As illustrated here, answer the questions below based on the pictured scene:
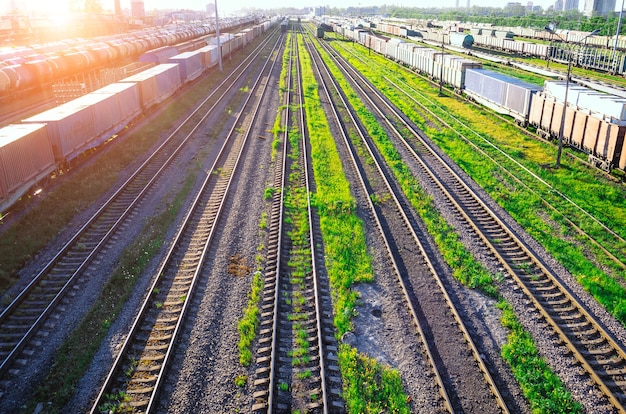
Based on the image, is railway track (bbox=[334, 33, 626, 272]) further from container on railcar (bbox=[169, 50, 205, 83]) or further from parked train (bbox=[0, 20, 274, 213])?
container on railcar (bbox=[169, 50, 205, 83])

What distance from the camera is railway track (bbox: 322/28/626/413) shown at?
10961 mm

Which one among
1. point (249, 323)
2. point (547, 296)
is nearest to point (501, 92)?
point (547, 296)

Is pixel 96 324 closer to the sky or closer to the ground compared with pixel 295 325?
closer to the sky

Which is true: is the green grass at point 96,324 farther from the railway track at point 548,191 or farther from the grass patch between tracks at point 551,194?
the railway track at point 548,191

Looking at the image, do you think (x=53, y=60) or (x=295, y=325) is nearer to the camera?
(x=295, y=325)

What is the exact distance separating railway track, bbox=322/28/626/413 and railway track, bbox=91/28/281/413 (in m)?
9.41

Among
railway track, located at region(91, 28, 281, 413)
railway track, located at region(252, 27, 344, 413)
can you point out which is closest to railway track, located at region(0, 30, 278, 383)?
railway track, located at region(91, 28, 281, 413)

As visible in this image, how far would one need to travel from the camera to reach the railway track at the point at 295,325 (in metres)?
10.3

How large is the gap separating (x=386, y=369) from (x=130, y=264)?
8645 mm

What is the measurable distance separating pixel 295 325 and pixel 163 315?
11.5ft

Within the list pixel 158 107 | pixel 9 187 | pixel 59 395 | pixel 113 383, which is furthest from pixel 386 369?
pixel 158 107

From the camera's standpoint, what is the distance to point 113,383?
10.6m

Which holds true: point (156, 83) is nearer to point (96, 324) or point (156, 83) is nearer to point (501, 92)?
point (501, 92)

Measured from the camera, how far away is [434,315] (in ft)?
42.5
